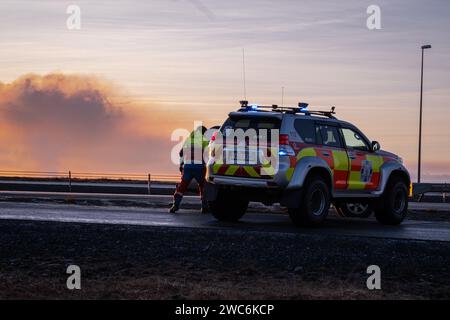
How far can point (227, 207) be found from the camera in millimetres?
17062

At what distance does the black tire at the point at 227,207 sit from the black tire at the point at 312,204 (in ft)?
4.31

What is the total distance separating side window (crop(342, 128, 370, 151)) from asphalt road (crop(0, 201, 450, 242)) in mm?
1557

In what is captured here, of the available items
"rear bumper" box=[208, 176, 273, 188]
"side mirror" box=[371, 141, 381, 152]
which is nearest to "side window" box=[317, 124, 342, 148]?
"side mirror" box=[371, 141, 381, 152]

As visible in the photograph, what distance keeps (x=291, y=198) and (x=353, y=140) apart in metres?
2.61

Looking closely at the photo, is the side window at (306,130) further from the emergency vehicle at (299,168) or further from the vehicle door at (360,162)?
the vehicle door at (360,162)

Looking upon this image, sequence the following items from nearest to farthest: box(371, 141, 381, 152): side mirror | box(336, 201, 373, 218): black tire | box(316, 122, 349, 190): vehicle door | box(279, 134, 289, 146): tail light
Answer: box(279, 134, 289, 146): tail light, box(316, 122, 349, 190): vehicle door, box(371, 141, 381, 152): side mirror, box(336, 201, 373, 218): black tire

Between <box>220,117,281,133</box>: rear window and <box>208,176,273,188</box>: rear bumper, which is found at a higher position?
<box>220,117,281,133</box>: rear window

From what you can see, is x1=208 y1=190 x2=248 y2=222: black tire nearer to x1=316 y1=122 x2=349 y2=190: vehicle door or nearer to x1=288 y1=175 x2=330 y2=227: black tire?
x1=288 y1=175 x2=330 y2=227: black tire

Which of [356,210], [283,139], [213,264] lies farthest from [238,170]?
[213,264]

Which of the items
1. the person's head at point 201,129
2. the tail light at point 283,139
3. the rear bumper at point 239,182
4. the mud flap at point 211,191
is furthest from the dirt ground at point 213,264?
the person's head at point 201,129

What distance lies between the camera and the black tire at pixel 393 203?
1775cm

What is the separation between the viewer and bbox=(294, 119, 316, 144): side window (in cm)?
1583

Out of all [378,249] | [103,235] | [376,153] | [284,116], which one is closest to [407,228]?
[376,153]

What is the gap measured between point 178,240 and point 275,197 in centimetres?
320
